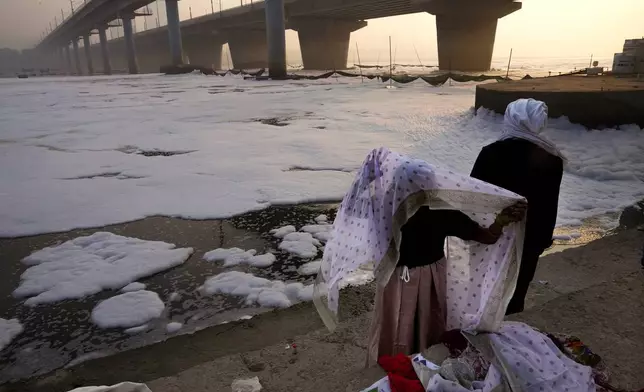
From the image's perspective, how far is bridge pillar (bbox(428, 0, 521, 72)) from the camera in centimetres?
3369

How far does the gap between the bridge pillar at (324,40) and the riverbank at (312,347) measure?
5018 cm

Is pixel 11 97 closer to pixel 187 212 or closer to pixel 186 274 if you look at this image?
pixel 187 212

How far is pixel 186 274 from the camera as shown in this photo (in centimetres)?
413

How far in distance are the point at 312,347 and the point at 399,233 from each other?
4.37 feet

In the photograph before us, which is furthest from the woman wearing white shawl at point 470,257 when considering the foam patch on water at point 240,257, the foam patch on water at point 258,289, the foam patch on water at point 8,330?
the foam patch on water at point 8,330

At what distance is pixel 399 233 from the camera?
1932 millimetres

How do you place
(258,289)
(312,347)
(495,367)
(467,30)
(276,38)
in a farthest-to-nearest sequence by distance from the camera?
(467,30) < (276,38) < (258,289) < (312,347) < (495,367)

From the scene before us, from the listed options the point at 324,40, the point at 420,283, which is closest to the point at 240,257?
the point at 420,283

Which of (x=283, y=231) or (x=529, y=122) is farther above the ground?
(x=529, y=122)

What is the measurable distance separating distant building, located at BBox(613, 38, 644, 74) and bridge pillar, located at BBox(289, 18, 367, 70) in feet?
127

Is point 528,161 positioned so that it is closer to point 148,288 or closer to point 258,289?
point 258,289

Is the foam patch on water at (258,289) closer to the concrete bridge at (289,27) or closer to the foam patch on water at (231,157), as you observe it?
the foam patch on water at (231,157)

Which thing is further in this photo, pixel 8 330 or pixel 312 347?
pixel 8 330

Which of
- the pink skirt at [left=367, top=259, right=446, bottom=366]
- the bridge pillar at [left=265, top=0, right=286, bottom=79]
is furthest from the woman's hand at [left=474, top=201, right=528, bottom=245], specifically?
the bridge pillar at [left=265, top=0, right=286, bottom=79]
